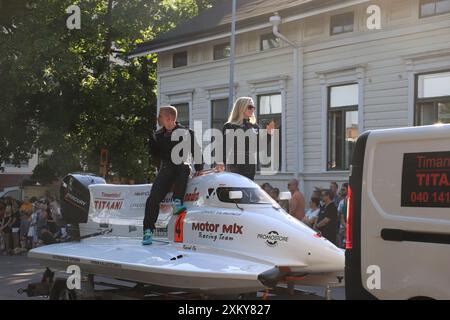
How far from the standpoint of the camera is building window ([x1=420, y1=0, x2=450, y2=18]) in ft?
56.1

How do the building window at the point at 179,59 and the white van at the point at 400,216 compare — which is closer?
the white van at the point at 400,216

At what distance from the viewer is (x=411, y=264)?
5422mm

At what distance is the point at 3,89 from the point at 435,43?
49.6 ft

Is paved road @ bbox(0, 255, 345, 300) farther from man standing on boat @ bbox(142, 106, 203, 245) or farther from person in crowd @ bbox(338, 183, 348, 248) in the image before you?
person in crowd @ bbox(338, 183, 348, 248)

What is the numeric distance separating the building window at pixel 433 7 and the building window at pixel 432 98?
1469 mm

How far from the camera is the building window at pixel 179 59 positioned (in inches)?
1021

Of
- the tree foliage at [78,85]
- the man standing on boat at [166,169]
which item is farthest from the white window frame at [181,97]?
the man standing on boat at [166,169]

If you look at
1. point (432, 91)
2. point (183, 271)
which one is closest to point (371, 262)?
point (183, 271)

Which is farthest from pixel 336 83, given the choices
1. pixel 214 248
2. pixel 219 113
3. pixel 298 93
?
pixel 214 248

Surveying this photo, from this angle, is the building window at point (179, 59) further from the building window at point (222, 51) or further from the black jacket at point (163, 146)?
the black jacket at point (163, 146)

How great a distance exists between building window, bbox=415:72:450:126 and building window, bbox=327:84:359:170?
2032 millimetres

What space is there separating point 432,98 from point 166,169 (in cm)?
1110

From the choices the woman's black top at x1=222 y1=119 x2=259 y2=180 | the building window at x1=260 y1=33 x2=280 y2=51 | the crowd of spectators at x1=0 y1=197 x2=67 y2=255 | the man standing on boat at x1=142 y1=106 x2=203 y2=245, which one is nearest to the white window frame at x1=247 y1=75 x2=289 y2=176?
the building window at x1=260 y1=33 x2=280 y2=51

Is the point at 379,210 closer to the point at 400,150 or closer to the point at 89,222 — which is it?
the point at 400,150
